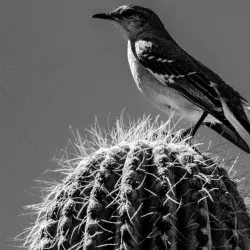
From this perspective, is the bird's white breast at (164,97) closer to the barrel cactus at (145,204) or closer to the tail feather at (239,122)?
the tail feather at (239,122)

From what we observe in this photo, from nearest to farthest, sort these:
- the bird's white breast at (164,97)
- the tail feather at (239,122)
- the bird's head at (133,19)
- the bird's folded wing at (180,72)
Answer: the tail feather at (239,122) < the bird's folded wing at (180,72) < the bird's white breast at (164,97) < the bird's head at (133,19)

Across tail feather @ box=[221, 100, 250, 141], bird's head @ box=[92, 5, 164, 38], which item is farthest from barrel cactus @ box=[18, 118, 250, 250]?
bird's head @ box=[92, 5, 164, 38]

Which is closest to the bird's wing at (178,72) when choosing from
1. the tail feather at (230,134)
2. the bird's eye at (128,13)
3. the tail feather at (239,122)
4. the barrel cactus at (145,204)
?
the tail feather at (239,122)

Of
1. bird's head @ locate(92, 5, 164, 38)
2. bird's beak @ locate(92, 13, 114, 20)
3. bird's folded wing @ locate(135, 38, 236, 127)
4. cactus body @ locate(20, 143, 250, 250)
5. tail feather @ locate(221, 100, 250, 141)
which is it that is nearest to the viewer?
cactus body @ locate(20, 143, 250, 250)

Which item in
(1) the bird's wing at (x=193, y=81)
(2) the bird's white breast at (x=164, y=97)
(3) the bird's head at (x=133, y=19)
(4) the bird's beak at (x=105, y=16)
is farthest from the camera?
(3) the bird's head at (x=133, y=19)

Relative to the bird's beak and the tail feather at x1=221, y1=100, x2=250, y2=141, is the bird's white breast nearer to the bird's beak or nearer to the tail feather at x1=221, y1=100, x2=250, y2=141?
the tail feather at x1=221, y1=100, x2=250, y2=141

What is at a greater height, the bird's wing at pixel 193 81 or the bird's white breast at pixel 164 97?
the bird's wing at pixel 193 81

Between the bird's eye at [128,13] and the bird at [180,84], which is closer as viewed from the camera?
the bird at [180,84]
